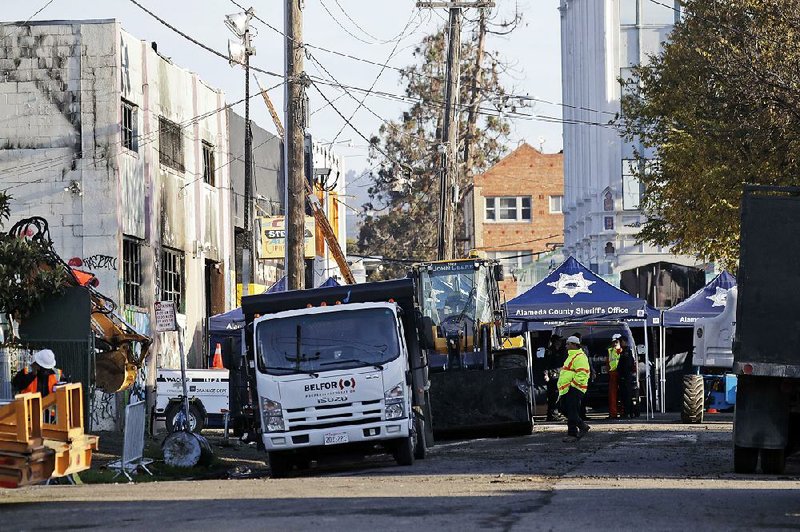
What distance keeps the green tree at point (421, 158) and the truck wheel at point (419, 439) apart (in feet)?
143

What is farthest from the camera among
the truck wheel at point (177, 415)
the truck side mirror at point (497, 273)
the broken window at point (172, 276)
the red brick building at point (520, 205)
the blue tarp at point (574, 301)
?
the red brick building at point (520, 205)

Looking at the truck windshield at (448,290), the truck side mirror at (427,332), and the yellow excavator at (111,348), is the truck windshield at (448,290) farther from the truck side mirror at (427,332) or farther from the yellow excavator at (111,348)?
the truck side mirror at (427,332)

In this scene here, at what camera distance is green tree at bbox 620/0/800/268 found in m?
25.7

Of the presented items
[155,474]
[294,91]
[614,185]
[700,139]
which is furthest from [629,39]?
[155,474]

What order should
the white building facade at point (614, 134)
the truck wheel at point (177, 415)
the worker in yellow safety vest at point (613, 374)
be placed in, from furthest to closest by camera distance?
1. the white building facade at point (614, 134)
2. the worker in yellow safety vest at point (613, 374)
3. the truck wheel at point (177, 415)

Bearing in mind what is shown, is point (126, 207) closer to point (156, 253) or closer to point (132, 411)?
point (156, 253)

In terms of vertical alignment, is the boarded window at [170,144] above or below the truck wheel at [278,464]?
above

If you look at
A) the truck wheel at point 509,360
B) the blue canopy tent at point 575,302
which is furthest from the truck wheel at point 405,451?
the blue canopy tent at point 575,302

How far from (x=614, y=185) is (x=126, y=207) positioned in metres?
26.5

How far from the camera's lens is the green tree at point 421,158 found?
70562mm

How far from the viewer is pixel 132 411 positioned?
2005 centimetres

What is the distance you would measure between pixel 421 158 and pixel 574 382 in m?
52.0

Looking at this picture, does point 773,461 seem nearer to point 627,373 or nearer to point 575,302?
point 575,302

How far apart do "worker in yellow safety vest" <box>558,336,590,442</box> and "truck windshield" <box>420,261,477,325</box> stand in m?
6.20
